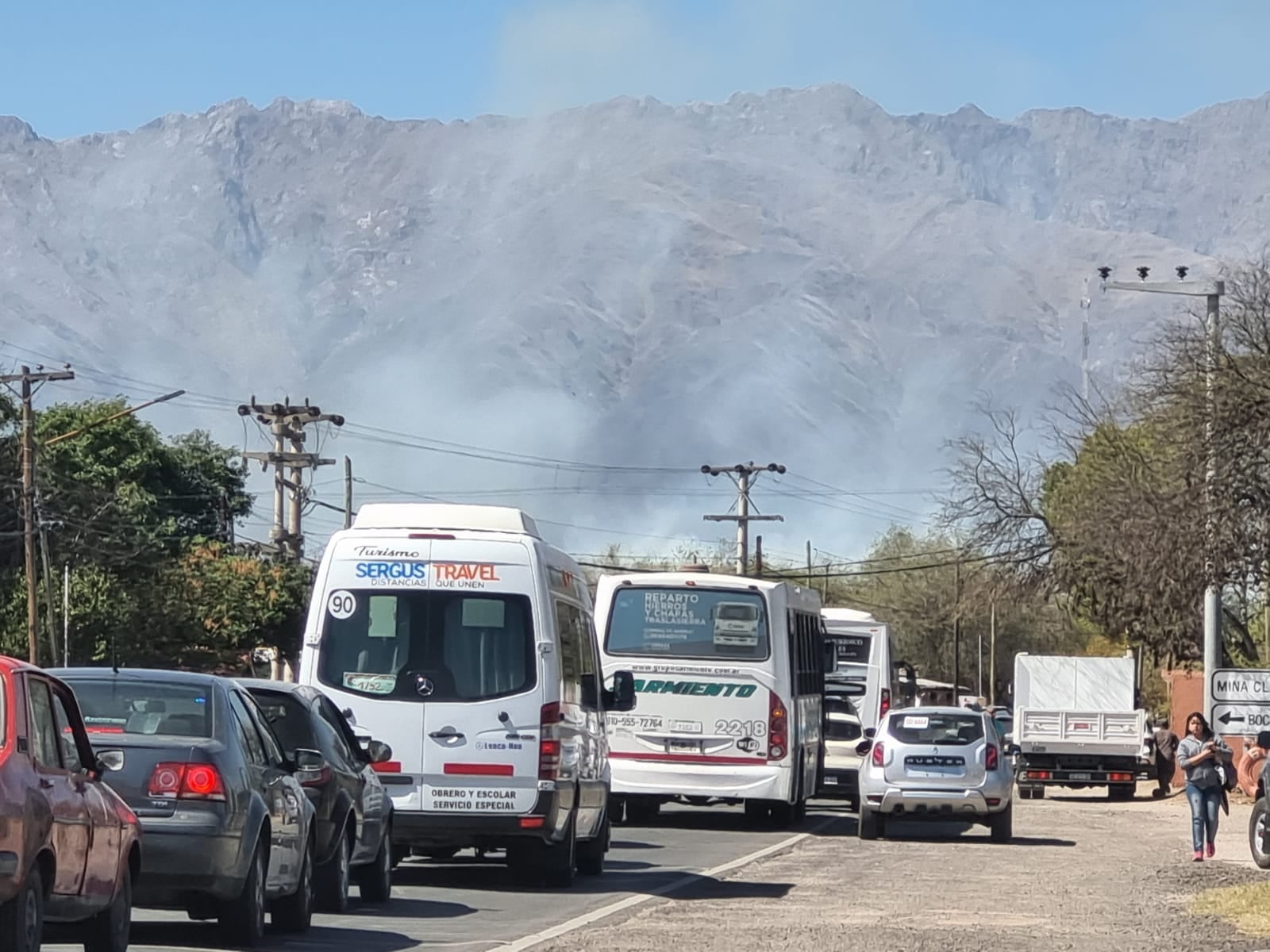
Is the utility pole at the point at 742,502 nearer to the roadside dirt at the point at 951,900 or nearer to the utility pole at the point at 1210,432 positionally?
the utility pole at the point at 1210,432

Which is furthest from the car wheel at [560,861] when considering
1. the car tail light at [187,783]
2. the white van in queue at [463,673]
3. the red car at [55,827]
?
the red car at [55,827]

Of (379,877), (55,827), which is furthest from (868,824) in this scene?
(55,827)

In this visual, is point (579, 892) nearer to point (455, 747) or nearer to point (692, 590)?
point (455, 747)

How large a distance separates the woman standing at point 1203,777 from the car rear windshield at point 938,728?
12.7ft

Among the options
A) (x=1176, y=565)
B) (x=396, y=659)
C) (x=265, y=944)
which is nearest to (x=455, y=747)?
(x=396, y=659)

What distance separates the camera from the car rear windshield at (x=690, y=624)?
96.1 ft

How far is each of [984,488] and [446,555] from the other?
4487cm

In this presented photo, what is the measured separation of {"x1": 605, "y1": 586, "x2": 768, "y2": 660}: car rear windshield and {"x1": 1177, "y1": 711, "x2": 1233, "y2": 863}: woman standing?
5.89m

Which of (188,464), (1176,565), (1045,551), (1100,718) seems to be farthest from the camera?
(188,464)

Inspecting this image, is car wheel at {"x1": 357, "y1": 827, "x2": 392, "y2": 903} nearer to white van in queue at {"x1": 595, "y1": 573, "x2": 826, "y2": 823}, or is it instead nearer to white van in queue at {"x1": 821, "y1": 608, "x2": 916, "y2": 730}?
white van in queue at {"x1": 595, "y1": 573, "x2": 826, "y2": 823}

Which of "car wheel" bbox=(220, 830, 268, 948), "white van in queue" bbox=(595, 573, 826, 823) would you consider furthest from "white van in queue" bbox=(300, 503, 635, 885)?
"white van in queue" bbox=(595, 573, 826, 823)

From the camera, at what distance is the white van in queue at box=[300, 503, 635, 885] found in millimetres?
18062

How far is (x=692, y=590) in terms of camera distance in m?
29.7

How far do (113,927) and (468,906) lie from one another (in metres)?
5.74
